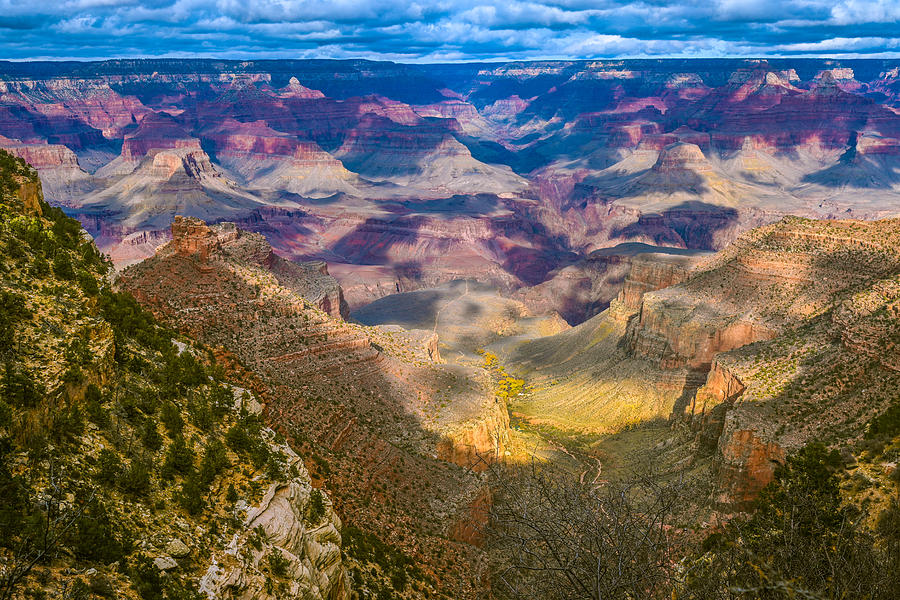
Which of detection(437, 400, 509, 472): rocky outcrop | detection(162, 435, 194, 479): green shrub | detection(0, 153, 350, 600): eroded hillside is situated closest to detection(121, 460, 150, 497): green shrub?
detection(0, 153, 350, 600): eroded hillside

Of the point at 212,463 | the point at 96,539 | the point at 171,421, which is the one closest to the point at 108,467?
the point at 96,539

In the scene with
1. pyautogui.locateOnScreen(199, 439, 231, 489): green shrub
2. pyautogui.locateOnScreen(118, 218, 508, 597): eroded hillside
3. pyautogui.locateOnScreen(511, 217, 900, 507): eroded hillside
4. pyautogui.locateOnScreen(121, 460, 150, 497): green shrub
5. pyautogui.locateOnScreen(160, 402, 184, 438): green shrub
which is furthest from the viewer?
pyautogui.locateOnScreen(511, 217, 900, 507): eroded hillside

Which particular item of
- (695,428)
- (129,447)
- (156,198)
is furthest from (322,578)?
(156,198)

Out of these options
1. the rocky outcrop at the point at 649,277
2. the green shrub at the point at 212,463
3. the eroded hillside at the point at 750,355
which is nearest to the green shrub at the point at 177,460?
the green shrub at the point at 212,463

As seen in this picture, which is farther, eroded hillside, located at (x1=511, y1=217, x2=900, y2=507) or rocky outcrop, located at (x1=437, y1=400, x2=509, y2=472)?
rocky outcrop, located at (x1=437, y1=400, x2=509, y2=472)

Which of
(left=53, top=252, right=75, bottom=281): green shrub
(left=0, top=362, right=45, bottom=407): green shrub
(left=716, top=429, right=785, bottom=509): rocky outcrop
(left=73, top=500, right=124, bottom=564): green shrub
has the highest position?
(left=53, top=252, right=75, bottom=281): green shrub

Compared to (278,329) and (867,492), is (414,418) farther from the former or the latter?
(867,492)

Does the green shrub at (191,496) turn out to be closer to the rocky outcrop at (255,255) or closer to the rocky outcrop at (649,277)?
the rocky outcrop at (255,255)

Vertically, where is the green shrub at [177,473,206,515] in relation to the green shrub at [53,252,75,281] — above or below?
below

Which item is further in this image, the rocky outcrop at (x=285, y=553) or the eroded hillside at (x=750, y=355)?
the eroded hillside at (x=750, y=355)

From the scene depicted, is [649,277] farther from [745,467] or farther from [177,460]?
[177,460]

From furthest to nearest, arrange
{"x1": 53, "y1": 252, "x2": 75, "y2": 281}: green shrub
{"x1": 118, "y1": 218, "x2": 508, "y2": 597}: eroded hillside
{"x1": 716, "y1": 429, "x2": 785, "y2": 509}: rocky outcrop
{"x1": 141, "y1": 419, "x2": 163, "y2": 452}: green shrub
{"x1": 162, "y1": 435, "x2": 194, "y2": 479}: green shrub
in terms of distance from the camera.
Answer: {"x1": 716, "y1": 429, "x2": 785, "y2": 509}: rocky outcrop, {"x1": 118, "y1": 218, "x2": 508, "y2": 597}: eroded hillside, {"x1": 53, "y1": 252, "x2": 75, "y2": 281}: green shrub, {"x1": 141, "y1": 419, "x2": 163, "y2": 452}: green shrub, {"x1": 162, "y1": 435, "x2": 194, "y2": 479}: green shrub

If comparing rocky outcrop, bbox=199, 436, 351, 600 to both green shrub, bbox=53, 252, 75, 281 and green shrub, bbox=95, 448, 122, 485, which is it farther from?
green shrub, bbox=53, 252, 75, 281
